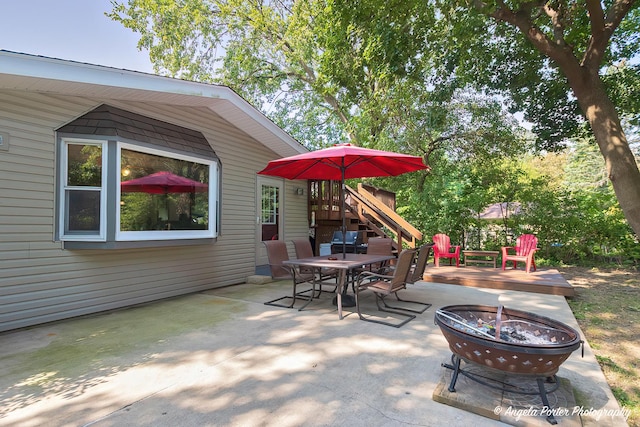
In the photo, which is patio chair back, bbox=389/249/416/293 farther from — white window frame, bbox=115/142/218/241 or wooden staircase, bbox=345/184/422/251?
wooden staircase, bbox=345/184/422/251

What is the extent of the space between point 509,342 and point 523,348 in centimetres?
8

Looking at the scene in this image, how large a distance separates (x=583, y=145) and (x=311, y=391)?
32.1 metres

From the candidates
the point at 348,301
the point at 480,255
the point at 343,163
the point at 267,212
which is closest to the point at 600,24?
the point at 343,163

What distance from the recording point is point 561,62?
519 centimetres

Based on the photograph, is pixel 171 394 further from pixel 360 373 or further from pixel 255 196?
pixel 255 196

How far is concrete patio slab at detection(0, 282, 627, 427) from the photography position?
6.96ft

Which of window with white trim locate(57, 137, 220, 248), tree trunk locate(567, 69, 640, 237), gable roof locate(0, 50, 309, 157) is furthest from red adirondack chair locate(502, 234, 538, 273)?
window with white trim locate(57, 137, 220, 248)

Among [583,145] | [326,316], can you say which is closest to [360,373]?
[326,316]

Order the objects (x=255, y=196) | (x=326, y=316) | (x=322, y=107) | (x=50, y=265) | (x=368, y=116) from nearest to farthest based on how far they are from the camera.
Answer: (x=50, y=265)
(x=326, y=316)
(x=255, y=196)
(x=368, y=116)
(x=322, y=107)

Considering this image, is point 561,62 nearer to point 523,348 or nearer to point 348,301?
point 348,301

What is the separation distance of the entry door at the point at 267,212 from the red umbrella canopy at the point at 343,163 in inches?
76.9

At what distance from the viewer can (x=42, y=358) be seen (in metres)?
3.06

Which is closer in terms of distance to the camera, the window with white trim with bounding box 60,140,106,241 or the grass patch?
the grass patch

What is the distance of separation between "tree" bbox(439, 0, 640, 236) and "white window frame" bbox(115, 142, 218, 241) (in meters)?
5.07
